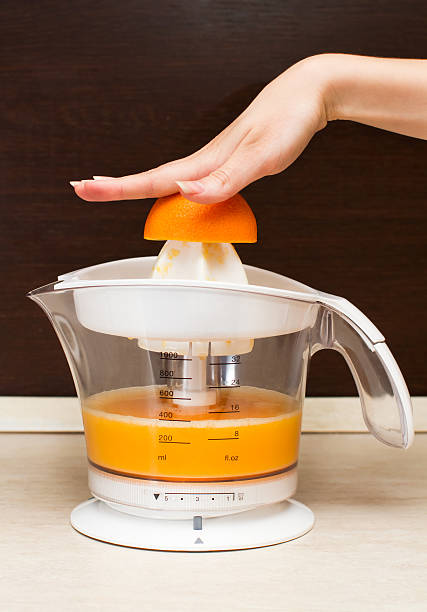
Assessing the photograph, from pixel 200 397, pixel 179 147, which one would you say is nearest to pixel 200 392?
pixel 200 397

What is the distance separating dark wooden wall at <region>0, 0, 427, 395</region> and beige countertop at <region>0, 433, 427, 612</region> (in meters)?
0.29

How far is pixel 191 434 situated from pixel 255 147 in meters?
0.24

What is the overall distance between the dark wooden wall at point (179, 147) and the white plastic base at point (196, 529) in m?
0.39

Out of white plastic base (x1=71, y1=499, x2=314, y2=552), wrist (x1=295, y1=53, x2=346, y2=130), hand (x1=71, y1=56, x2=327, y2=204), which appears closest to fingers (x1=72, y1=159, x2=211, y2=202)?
hand (x1=71, y1=56, x2=327, y2=204)

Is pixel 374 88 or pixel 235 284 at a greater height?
pixel 374 88

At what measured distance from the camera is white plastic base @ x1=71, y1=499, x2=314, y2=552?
0.59 metres

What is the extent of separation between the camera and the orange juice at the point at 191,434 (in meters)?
0.60

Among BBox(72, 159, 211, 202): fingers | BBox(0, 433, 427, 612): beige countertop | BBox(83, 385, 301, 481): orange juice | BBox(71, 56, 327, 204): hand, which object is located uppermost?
BBox(71, 56, 327, 204): hand

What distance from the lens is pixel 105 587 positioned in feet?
1.73

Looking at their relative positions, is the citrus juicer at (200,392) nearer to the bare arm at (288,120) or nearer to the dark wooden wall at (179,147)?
the bare arm at (288,120)

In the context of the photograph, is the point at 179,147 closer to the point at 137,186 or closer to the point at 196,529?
the point at 137,186

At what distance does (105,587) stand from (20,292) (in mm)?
549

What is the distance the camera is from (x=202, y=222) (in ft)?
2.02

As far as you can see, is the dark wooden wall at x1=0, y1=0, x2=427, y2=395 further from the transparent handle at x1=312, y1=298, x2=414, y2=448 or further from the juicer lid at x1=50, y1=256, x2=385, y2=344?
the transparent handle at x1=312, y1=298, x2=414, y2=448
